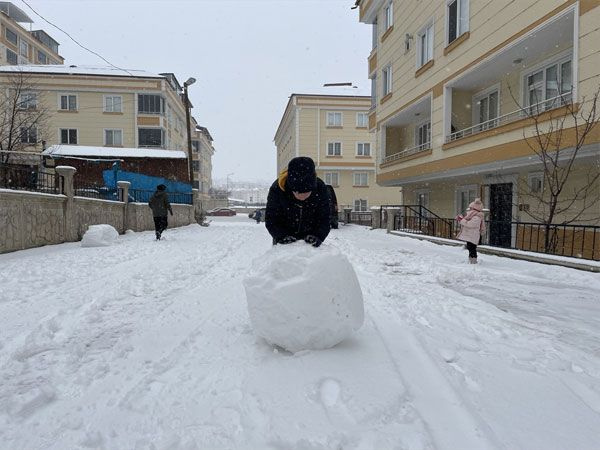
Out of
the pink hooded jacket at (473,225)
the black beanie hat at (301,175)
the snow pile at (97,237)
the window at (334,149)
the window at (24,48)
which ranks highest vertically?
the window at (24,48)

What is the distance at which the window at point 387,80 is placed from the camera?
20.6m

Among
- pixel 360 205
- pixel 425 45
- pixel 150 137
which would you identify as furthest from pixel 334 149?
pixel 425 45

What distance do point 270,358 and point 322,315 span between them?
541mm

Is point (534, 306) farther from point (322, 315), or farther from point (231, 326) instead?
point (231, 326)

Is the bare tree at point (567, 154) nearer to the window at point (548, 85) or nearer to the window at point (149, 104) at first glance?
the window at point (548, 85)

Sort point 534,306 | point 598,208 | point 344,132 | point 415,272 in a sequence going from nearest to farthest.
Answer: point 534,306 → point 415,272 → point 598,208 → point 344,132

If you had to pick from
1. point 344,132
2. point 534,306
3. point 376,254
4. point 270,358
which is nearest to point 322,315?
point 270,358

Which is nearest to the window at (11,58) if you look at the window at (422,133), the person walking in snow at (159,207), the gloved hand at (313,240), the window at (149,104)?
the window at (149,104)

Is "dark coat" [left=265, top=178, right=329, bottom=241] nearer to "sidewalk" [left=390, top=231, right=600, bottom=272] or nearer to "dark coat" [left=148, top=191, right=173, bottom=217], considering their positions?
"sidewalk" [left=390, top=231, right=600, bottom=272]

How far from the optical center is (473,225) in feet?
30.1

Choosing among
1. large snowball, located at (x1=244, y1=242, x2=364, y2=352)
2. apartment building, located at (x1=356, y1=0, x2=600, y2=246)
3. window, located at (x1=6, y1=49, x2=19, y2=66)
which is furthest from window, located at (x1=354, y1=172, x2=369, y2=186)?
large snowball, located at (x1=244, y1=242, x2=364, y2=352)

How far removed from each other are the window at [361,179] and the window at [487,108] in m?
29.4

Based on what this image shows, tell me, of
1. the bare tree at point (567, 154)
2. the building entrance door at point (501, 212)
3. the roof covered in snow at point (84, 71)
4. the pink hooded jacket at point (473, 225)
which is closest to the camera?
the bare tree at point (567, 154)

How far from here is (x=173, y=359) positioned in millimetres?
3273
